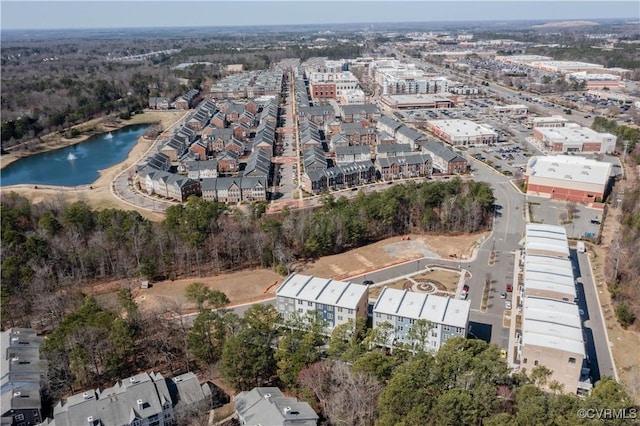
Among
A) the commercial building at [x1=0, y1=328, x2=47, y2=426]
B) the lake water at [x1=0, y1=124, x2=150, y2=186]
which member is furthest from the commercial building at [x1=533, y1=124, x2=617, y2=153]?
the commercial building at [x1=0, y1=328, x2=47, y2=426]

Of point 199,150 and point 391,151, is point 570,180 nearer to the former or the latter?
point 391,151

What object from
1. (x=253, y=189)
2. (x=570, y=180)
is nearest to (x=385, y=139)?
(x=253, y=189)

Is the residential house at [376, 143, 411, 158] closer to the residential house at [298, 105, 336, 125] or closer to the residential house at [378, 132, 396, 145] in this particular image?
the residential house at [378, 132, 396, 145]

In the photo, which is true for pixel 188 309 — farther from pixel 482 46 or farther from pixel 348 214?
pixel 482 46

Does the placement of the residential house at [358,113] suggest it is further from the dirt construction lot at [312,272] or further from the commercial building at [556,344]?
the commercial building at [556,344]

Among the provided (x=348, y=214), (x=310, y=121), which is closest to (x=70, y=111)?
(x=310, y=121)

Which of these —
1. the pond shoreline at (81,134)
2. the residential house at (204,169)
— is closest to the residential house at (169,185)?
the residential house at (204,169)
